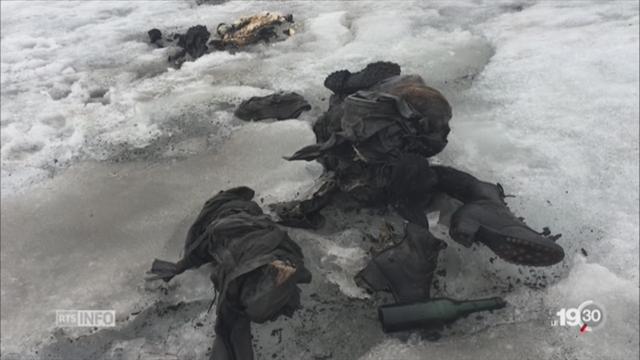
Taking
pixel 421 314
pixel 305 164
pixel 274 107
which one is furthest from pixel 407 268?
pixel 274 107

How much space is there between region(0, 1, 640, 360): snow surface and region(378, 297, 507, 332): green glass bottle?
0.06 meters

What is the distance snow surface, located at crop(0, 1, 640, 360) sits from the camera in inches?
93.4

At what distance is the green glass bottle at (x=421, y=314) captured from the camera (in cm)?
226

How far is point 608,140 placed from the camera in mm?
3482

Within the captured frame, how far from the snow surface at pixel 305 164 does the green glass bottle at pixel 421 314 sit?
6 cm

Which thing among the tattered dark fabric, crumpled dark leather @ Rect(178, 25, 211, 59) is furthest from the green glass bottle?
crumpled dark leather @ Rect(178, 25, 211, 59)

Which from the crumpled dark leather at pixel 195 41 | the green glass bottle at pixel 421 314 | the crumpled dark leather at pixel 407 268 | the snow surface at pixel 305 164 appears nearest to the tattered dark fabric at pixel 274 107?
the snow surface at pixel 305 164

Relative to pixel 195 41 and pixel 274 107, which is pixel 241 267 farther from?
pixel 195 41

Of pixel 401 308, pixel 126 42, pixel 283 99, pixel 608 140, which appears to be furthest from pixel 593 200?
pixel 126 42

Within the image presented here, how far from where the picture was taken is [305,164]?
347cm

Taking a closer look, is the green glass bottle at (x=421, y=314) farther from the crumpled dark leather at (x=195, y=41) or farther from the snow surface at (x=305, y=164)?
the crumpled dark leather at (x=195, y=41)

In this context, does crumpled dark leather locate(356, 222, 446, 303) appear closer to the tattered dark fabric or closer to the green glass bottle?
the green glass bottle

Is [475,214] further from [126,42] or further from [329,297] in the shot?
[126,42]

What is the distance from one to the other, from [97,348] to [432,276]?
4.91 ft
